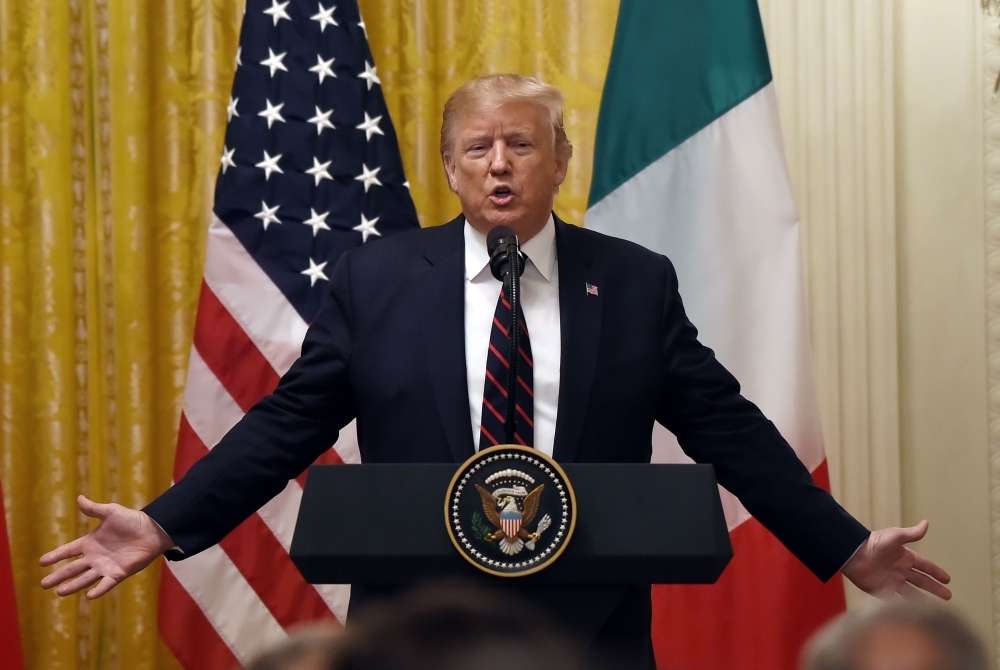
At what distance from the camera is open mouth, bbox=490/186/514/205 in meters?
2.48

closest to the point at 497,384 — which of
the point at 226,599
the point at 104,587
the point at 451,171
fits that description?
the point at 451,171

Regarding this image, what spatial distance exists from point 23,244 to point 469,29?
5.23 feet

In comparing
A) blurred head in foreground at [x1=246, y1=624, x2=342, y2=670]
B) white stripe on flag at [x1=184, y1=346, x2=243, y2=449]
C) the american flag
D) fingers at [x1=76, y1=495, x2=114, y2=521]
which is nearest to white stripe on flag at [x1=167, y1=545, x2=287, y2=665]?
the american flag

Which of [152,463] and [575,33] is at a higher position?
[575,33]

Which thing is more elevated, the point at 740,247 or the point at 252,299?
the point at 740,247

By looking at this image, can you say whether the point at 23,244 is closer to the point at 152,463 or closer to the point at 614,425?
the point at 152,463

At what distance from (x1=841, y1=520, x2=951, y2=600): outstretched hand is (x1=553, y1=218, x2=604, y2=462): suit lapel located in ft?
1.97

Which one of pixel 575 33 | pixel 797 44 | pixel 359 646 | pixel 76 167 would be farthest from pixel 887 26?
pixel 359 646

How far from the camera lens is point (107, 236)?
3.78 meters

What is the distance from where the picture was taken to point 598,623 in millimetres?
1882

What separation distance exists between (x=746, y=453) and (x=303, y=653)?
183cm

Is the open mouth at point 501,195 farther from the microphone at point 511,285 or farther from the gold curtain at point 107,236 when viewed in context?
the gold curtain at point 107,236

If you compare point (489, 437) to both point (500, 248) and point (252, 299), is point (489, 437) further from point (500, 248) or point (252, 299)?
point (252, 299)

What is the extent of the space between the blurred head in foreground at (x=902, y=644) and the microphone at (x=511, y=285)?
1.16 meters
